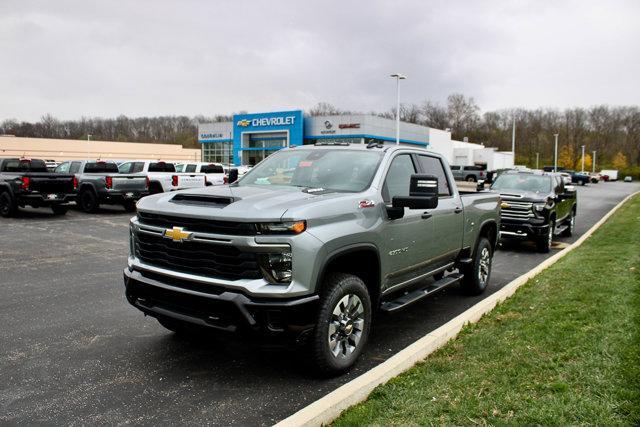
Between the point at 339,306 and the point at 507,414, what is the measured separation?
58.2 inches

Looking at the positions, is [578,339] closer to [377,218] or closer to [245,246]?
[377,218]

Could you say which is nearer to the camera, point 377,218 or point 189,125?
point 377,218

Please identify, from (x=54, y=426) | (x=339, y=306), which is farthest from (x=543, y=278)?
(x=54, y=426)

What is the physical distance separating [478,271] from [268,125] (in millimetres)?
51130

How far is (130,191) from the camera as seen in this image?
1853 cm

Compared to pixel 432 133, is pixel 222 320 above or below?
below

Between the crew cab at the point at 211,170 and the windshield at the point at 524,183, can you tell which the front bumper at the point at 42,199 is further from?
the windshield at the point at 524,183

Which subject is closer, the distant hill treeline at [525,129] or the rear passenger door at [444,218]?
the rear passenger door at [444,218]

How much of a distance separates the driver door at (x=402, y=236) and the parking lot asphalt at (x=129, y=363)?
28.7 inches

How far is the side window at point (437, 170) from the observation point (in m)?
6.05

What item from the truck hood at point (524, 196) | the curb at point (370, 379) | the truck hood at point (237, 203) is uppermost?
the truck hood at point (237, 203)

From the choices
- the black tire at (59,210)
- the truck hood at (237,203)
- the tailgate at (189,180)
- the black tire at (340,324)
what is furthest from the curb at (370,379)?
the tailgate at (189,180)

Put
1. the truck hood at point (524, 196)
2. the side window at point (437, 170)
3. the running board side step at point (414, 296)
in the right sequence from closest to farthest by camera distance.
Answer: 1. the running board side step at point (414, 296)
2. the side window at point (437, 170)
3. the truck hood at point (524, 196)

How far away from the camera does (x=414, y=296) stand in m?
5.32
